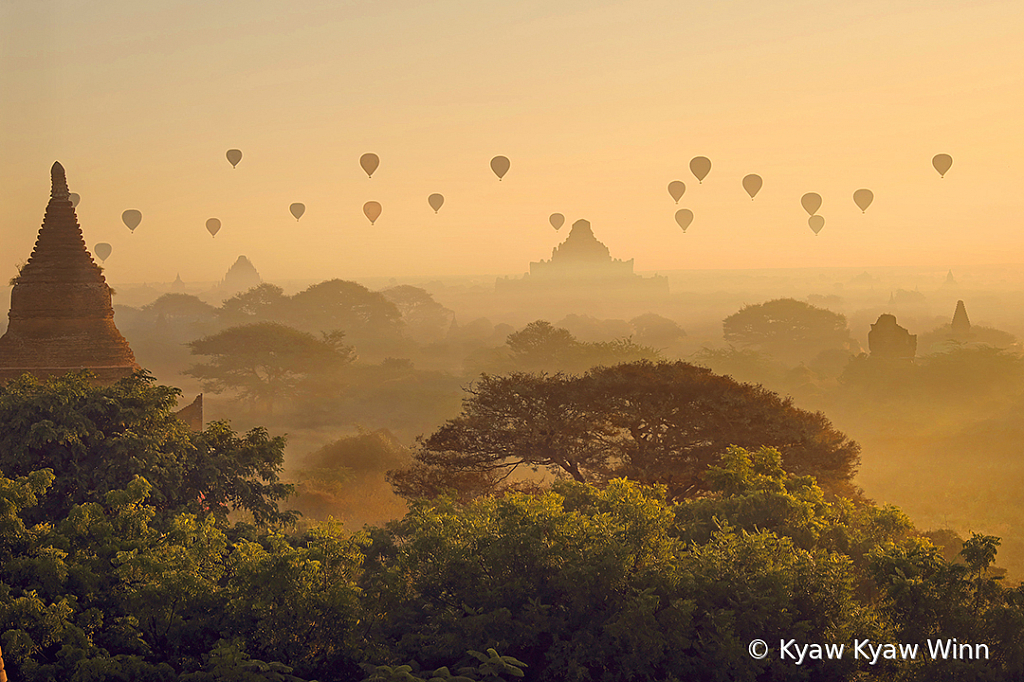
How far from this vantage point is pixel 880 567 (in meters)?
13.7

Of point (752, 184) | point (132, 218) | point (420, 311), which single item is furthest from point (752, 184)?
point (420, 311)

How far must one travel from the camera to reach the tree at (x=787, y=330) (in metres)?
102

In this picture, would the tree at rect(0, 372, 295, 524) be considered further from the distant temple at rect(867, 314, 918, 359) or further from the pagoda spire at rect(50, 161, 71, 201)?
the distant temple at rect(867, 314, 918, 359)

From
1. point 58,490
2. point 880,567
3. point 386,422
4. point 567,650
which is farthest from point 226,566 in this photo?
point 386,422

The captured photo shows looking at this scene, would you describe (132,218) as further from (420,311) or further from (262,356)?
(420,311)

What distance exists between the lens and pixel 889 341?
230 ft

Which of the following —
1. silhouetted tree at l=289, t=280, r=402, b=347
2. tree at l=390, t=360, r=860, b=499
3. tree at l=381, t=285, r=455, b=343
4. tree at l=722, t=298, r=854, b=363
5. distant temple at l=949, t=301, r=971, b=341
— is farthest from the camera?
tree at l=381, t=285, r=455, b=343

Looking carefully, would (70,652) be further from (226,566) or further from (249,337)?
(249,337)

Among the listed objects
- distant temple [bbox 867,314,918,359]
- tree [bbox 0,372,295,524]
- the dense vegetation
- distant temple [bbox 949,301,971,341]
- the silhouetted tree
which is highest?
the silhouetted tree

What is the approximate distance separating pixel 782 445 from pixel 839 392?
43.9 m

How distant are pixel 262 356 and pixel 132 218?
94.5 feet

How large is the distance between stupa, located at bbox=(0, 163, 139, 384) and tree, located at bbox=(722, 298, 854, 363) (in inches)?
3174

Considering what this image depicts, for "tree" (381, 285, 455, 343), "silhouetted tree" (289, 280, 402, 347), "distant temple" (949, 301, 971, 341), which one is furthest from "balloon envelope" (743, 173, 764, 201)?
"tree" (381, 285, 455, 343)

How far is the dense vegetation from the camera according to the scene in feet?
41.3
